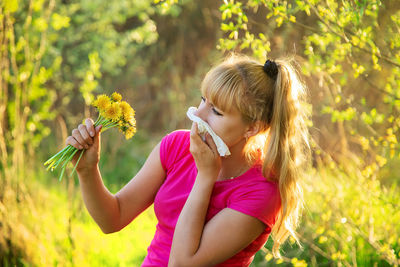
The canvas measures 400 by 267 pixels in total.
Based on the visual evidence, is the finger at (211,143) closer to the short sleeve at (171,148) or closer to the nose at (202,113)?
the nose at (202,113)

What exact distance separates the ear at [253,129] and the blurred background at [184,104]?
570 millimetres

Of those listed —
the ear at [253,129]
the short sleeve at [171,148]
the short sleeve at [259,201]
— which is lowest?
the short sleeve at [259,201]

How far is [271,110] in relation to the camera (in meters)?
2.06

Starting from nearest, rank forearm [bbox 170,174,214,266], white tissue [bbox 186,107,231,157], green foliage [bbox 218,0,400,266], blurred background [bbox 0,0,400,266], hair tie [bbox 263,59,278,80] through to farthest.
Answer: forearm [bbox 170,174,214,266], white tissue [bbox 186,107,231,157], hair tie [bbox 263,59,278,80], green foliage [bbox 218,0,400,266], blurred background [bbox 0,0,400,266]

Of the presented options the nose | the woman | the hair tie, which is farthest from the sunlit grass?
the hair tie

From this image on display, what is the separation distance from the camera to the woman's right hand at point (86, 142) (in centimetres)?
185

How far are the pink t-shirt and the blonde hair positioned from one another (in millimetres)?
69

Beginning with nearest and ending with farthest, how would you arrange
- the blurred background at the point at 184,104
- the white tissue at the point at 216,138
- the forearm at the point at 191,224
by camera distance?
the forearm at the point at 191,224, the white tissue at the point at 216,138, the blurred background at the point at 184,104

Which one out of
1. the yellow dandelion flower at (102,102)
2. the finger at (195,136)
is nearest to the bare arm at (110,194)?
the yellow dandelion flower at (102,102)

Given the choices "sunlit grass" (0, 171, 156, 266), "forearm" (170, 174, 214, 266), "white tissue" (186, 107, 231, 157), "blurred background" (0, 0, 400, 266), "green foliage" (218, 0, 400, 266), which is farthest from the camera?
"sunlit grass" (0, 171, 156, 266)

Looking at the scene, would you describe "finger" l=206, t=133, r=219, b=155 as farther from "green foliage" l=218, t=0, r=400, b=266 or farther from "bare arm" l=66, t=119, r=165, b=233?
"green foliage" l=218, t=0, r=400, b=266

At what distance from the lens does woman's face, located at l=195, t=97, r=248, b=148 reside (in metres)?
1.93

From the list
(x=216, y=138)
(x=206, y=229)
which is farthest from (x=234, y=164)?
(x=206, y=229)

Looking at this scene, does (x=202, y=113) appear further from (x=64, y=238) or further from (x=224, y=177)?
(x=64, y=238)
